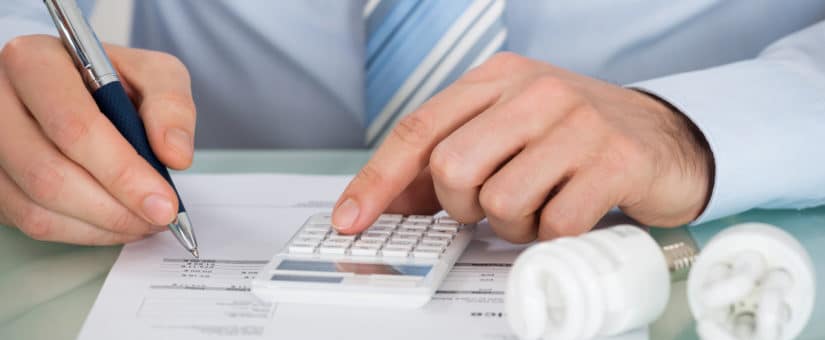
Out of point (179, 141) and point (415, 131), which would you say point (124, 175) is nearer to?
point (179, 141)

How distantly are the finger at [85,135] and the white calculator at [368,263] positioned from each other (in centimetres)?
8

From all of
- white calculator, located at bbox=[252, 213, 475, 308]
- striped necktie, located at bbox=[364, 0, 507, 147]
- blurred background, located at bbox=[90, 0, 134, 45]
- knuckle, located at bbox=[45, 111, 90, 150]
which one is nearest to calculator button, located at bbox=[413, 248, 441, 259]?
white calculator, located at bbox=[252, 213, 475, 308]

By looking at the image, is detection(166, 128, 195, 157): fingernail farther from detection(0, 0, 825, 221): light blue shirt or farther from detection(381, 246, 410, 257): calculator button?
detection(0, 0, 825, 221): light blue shirt

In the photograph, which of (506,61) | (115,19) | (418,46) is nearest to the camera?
(506,61)

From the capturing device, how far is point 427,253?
1.68ft

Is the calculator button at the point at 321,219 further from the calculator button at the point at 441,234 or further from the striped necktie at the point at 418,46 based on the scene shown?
the striped necktie at the point at 418,46

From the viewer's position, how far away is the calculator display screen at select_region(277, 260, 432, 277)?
0.49 m

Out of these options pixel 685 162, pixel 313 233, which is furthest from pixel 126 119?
pixel 685 162

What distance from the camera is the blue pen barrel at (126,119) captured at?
21.3 inches

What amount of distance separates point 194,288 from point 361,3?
0.52 metres

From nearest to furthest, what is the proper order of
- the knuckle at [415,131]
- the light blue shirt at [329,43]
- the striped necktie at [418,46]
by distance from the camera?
the knuckle at [415,131]
the striped necktie at [418,46]
the light blue shirt at [329,43]

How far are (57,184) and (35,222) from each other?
A: 41 millimetres

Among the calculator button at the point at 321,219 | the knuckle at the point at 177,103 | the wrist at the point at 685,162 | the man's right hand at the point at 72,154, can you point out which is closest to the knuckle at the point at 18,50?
the man's right hand at the point at 72,154

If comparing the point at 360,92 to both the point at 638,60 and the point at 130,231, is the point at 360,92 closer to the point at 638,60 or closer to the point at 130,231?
the point at 638,60
